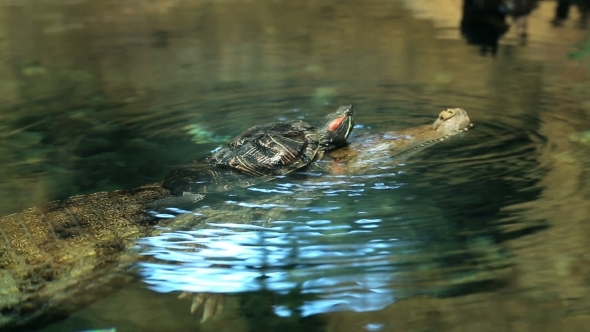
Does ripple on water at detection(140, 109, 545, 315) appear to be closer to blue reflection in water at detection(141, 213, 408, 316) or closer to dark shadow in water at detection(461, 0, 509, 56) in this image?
blue reflection in water at detection(141, 213, 408, 316)

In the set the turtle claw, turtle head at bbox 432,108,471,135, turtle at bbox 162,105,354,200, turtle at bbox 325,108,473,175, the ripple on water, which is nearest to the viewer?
the turtle claw

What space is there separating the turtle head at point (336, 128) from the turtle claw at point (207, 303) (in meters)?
1.38

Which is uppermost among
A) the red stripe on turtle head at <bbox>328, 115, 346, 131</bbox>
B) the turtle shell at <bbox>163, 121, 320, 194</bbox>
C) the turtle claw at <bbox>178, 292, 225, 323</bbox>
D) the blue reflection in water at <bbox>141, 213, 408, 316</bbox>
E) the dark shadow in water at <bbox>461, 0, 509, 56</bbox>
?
the dark shadow in water at <bbox>461, 0, 509, 56</bbox>

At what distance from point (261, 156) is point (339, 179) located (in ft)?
1.40

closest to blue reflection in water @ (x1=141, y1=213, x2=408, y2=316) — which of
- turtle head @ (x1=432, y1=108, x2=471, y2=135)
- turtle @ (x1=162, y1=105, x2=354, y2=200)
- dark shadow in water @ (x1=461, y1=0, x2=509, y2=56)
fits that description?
turtle @ (x1=162, y1=105, x2=354, y2=200)

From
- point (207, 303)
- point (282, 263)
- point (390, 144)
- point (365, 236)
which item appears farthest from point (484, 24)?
point (207, 303)

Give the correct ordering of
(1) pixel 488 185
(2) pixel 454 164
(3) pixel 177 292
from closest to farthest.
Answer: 1. (3) pixel 177 292
2. (1) pixel 488 185
3. (2) pixel 454 164

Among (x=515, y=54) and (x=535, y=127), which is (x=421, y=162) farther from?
(x=515, y=54)

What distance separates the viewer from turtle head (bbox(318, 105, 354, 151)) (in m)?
3.04

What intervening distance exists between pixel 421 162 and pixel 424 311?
131 centimetres

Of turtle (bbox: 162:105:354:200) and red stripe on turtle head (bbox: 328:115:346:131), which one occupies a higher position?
red stripe on turtle head (bbox: 328:115:346:131)

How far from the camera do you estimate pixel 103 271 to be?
6.72 ft

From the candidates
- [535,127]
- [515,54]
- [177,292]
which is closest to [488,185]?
[535,127]

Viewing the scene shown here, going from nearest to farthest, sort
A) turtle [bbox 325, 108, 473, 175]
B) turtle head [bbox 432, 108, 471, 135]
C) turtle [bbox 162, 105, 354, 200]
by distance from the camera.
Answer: turtle [bbox 162, 105, 354, 200] → turtle [bbox 325, 108, 473, 175] → turtle head [bbox 432, 108, 471, 135]
